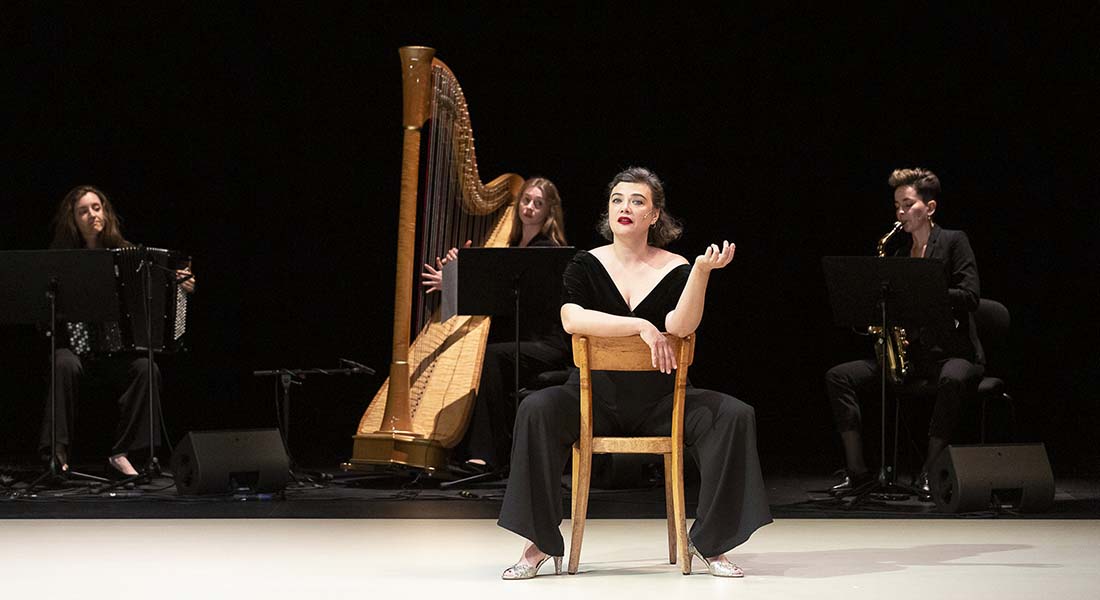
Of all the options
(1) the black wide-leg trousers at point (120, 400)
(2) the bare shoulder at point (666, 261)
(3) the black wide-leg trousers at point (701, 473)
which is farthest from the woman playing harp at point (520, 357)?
(3) the black wide-leg trousers at point (701, 473)

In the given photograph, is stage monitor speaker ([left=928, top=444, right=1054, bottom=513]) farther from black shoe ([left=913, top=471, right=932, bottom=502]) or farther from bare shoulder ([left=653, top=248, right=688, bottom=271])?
bare shoulder ([left=653, top=248, right=688, bottom=271])

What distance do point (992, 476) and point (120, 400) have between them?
345 centimetres

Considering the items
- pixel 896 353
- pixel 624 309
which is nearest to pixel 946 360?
pixel 896 353

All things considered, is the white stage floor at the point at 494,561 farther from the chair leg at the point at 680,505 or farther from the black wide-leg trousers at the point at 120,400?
the black wide-leg trousers at the point at 120,400

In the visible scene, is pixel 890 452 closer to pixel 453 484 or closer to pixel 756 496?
pixel 453 484

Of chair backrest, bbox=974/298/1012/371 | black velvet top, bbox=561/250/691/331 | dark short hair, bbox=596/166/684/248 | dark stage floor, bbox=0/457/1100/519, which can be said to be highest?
dark short hair, bbox=596/166/684/248

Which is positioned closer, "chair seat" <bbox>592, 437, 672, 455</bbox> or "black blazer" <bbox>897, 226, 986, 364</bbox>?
"chair seat" <bbox>592, 437, 672, 455</bbox>

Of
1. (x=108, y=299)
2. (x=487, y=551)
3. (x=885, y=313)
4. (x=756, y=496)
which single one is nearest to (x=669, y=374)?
(x=756, y=496)

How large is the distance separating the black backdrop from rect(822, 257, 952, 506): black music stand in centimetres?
224

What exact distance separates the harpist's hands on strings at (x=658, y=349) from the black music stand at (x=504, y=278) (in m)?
1.68

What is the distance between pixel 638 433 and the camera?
3957 millimetres

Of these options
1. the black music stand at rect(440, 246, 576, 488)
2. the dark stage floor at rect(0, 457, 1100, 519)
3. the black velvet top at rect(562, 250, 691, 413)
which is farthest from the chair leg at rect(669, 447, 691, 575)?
the black music stand at rect(440, 246, 576, 488)

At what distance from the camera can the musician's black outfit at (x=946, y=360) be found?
5441 millimetres

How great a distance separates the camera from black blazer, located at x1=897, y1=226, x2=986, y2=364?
5.46 metres
